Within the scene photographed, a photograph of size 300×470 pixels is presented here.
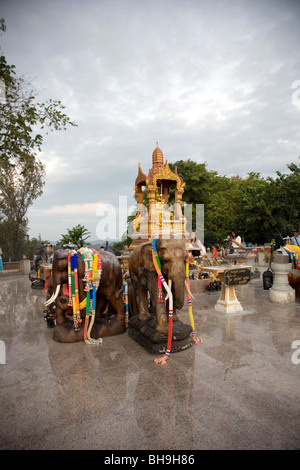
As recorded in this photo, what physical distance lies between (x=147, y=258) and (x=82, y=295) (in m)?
1.39

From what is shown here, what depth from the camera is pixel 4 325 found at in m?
5.38

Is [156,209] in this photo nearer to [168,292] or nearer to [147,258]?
[147,258]

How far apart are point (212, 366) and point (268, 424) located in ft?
3.63

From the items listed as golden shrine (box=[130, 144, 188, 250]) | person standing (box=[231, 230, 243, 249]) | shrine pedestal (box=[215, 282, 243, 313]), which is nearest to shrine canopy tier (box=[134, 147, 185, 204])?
golden shrine (box=[130, 144, 188, 250])

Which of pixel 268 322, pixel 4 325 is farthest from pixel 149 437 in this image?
pixel 4 325

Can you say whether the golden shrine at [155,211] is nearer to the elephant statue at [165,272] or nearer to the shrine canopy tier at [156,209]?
the shrine canopy tier at [156,209]

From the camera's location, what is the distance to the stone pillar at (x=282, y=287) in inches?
259

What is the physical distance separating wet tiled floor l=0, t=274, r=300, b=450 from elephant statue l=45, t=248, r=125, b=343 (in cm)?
24

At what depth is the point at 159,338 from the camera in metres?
3.78

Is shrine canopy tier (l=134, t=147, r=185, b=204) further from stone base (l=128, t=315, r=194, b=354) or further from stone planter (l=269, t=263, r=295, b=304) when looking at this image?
stone base (l=128, t=315, r=194, b=354)

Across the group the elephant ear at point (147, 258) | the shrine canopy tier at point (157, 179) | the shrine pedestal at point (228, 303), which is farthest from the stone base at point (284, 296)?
the shrine canopy tier at point (157, 179)

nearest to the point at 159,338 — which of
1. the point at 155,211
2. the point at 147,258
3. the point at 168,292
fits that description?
the point at 168,292

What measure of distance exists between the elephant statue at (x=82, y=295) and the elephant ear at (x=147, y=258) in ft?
2.80
